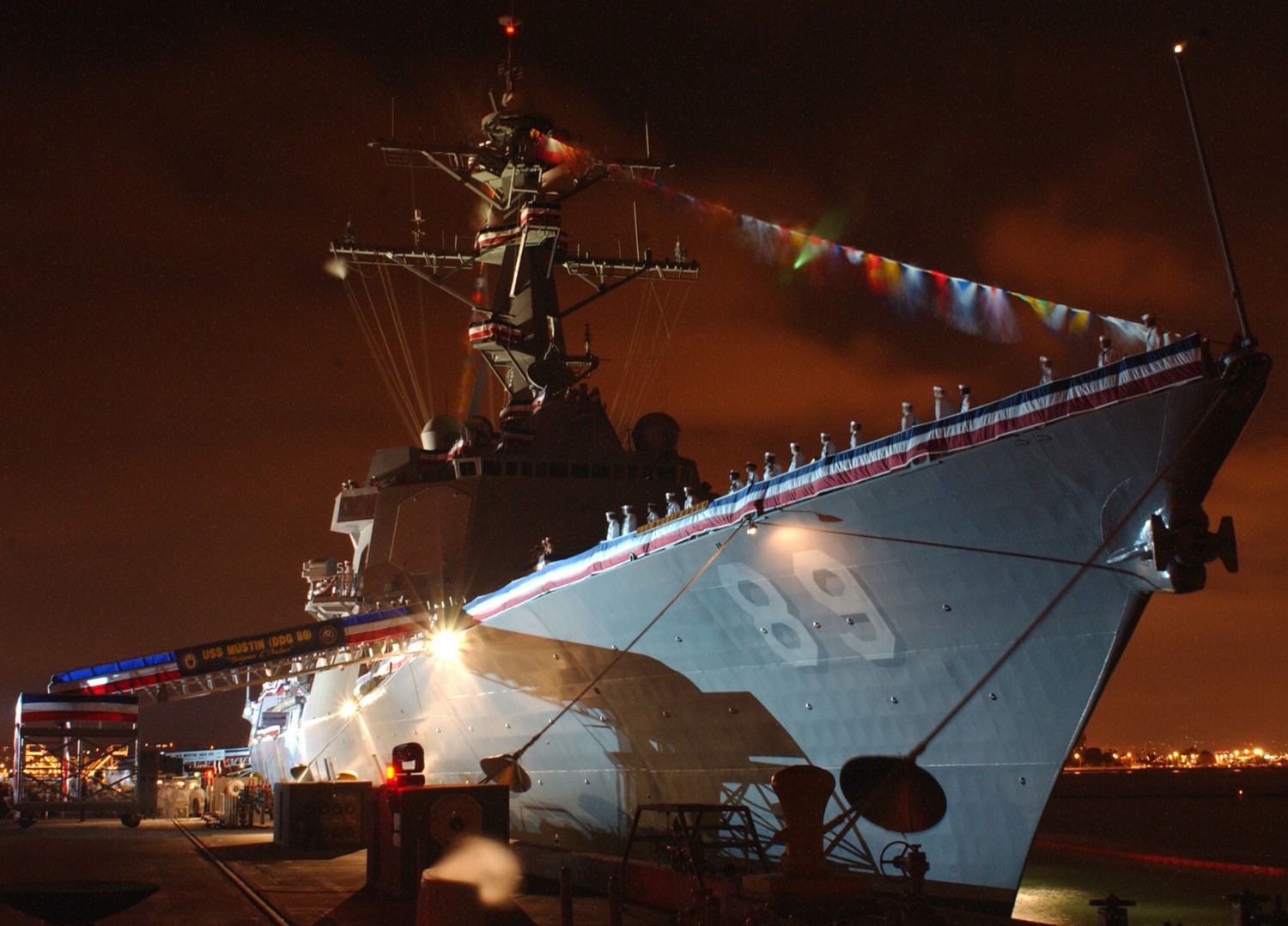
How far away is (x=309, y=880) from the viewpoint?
1311 cm

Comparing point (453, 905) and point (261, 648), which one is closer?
point (453, 905)

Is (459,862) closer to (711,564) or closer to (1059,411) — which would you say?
(711,564)

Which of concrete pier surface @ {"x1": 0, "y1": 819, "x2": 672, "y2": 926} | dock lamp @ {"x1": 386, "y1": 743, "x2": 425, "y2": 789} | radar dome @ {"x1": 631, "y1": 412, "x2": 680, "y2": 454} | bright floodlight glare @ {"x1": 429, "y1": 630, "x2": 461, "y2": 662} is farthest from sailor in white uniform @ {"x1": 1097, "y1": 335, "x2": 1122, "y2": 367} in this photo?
radar dome @ {"x1": 631, "y1": 412, "x2": 680, "y2": 454}

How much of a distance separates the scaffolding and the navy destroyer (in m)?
3.90

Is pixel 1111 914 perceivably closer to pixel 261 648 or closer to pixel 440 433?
pixel 261 648

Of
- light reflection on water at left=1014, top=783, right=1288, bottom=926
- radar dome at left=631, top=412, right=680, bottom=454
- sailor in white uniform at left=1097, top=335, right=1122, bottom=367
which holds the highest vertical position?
radar dome at left=631, top=412, right=680, bottom=454

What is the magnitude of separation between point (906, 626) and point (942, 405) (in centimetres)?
185

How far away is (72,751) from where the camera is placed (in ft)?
94.0

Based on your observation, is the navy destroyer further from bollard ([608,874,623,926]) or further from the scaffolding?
the scaffolding

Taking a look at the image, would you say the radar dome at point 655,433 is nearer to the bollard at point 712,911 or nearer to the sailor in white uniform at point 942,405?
the sailor in white uniform at point 942,405

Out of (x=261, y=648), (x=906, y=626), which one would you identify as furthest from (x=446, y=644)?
(x=906, y=626)

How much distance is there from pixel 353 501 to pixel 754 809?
11.4 meters

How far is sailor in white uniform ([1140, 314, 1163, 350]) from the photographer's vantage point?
27.4 feet

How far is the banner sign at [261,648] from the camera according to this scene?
1734cm
